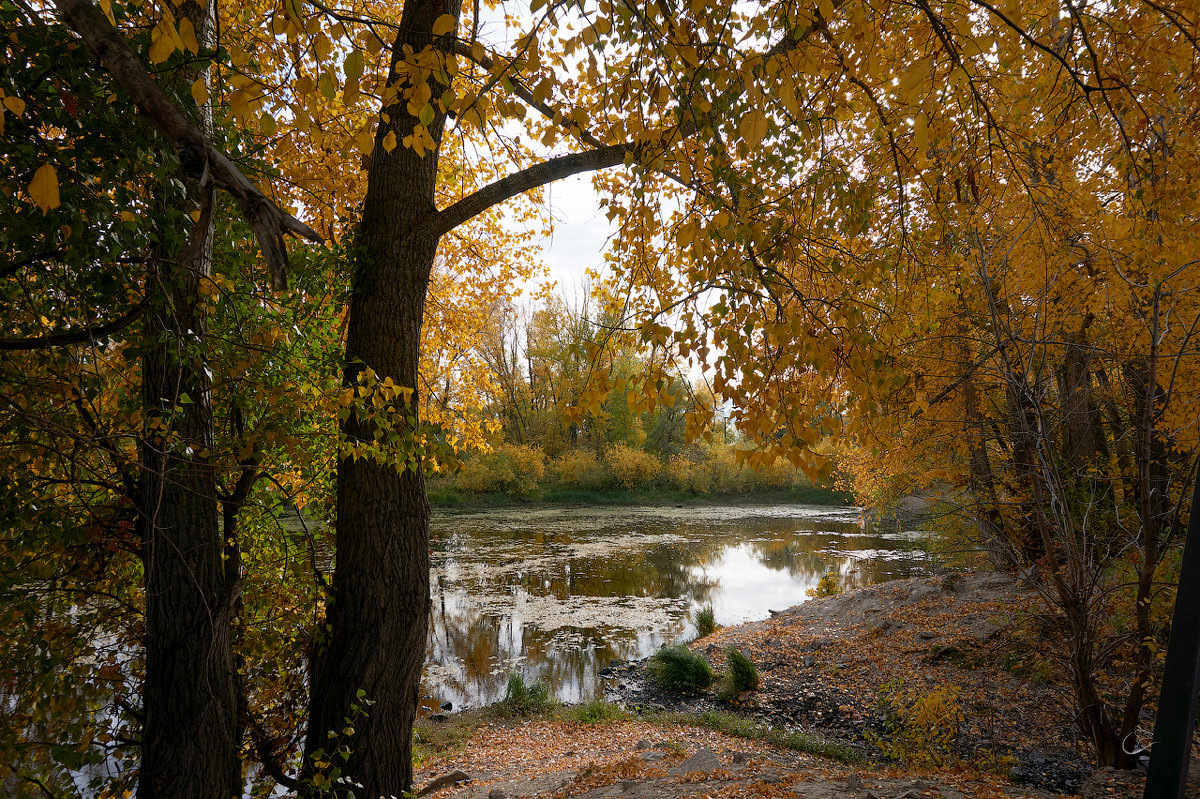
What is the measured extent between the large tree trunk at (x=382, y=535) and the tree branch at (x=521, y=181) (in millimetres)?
91

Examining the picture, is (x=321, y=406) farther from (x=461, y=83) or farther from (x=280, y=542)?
(x=461, y=83)

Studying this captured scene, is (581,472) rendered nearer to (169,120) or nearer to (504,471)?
(504,471)

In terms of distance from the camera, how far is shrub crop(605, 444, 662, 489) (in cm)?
3312

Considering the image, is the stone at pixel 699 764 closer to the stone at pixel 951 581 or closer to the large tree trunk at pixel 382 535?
the large tree trunk at pixel 382 535

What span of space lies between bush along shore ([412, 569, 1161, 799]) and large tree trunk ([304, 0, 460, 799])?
170cm

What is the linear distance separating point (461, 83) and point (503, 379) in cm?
2955

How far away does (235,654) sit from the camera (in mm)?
4105

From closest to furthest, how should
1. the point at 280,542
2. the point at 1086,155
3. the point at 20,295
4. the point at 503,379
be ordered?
1. the point at 20,295
2. the point at 280,542
3. the point at 1086,155
4. the point at 503,379

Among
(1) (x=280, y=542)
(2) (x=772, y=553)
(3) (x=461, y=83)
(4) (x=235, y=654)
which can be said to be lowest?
(2) (x=772, y=553)

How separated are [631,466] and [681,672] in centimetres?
2442

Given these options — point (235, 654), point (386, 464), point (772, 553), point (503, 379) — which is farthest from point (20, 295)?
point (503, 379)

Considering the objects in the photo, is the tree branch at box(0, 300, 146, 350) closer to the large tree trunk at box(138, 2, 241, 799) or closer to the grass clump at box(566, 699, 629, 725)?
the large tree trunk at box(138, 2, 241, 799)

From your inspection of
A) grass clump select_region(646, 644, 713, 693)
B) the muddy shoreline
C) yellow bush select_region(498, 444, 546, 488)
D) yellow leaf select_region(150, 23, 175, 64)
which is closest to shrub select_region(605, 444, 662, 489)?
yellow bush select_region(498, 444, 546, 488)

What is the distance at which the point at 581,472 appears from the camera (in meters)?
32.9
